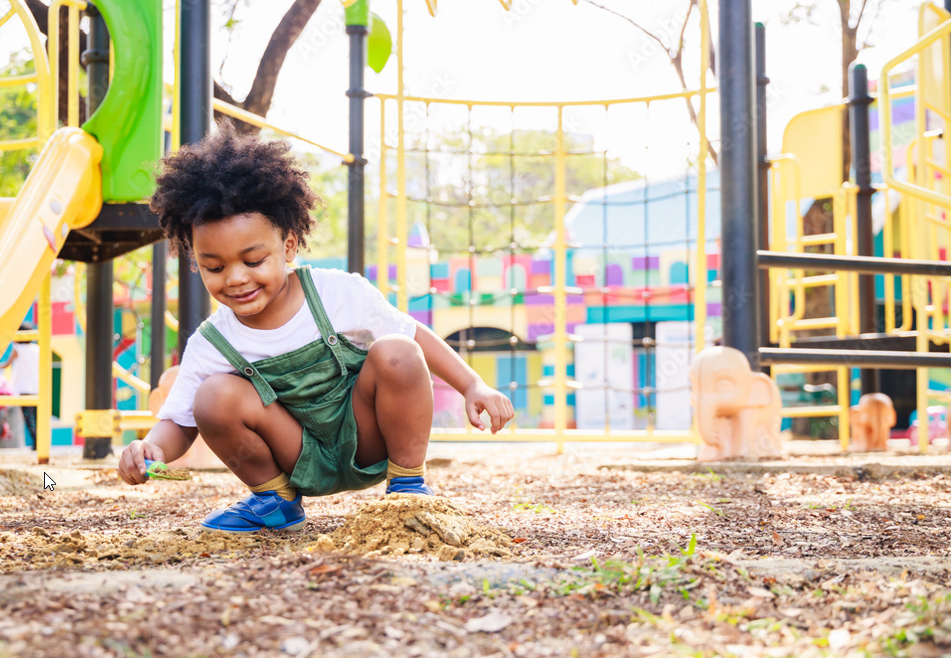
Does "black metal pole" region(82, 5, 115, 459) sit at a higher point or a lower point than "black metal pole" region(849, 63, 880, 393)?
lower

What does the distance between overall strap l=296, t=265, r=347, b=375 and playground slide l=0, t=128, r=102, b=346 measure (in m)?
1.20

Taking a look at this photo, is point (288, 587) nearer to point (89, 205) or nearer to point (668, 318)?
point (89, 205)

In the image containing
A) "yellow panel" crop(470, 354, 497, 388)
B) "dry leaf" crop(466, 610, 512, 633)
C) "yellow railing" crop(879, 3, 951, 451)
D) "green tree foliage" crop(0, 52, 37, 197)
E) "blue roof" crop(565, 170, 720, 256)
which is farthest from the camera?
"yellow panel" crop(470, 354, 497, 388)

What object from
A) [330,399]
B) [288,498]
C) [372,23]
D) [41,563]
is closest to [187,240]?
[330,399]

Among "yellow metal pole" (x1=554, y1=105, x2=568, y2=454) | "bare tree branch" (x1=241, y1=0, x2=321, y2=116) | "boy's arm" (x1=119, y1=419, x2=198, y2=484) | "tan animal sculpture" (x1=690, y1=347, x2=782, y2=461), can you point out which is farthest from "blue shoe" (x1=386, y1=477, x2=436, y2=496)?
"bare tree branch" (x1=241, y1=0, x2=321, y2=116)

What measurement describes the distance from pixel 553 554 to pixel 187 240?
1.17 m

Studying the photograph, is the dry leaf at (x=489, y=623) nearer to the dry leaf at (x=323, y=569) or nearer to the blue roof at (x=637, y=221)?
the dry leaf at (x=323, y=569)

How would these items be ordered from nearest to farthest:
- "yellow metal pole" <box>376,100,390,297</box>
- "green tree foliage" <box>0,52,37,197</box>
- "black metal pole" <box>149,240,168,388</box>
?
1. "black metal pole" <box>149,240,168,388</box>
2. "yellow metal pole" <box>376,100,390,297</box>
3. "green tree foliage" <box>0,52,37,197</box>

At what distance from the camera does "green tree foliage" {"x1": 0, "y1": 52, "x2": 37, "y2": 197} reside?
7.78m

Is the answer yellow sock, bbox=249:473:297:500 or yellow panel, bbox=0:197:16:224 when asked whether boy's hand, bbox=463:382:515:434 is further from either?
yellow panel, bbox=0:197:16:224

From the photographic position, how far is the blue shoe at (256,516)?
6.61ft

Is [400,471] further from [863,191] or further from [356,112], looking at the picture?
[863,191]

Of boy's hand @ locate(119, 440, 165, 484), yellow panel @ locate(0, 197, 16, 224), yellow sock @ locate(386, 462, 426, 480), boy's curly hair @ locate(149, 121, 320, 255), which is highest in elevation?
yellow panel @ locate(0, 197, 16, 224)

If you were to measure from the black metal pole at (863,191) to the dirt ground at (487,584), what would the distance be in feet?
11.7
